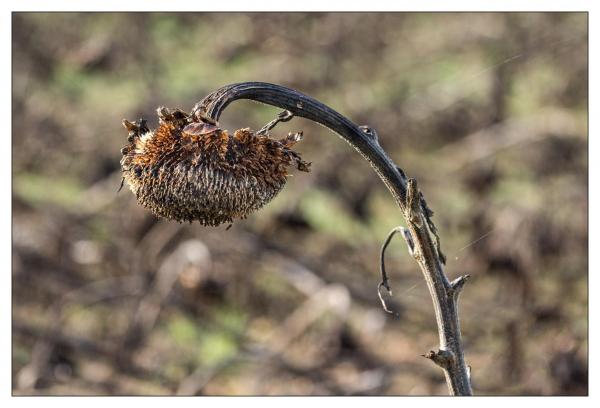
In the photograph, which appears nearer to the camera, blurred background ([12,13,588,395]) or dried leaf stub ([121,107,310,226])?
dried leaf stub ([121,107,310,226])

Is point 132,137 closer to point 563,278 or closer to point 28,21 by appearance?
point 563,278

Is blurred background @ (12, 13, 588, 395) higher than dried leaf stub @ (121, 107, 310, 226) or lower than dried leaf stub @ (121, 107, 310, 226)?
higher

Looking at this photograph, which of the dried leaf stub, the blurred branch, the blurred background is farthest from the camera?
the blurred branch

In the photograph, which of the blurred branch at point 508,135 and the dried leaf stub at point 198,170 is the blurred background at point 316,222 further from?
the dried leaf stub at point 198,170

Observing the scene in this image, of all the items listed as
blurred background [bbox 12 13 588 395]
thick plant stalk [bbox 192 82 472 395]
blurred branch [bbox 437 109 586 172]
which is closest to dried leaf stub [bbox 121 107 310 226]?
thick plant stalk [bbox 192 82 472 395]

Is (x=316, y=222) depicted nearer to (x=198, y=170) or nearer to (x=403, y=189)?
(x=403, y=189)

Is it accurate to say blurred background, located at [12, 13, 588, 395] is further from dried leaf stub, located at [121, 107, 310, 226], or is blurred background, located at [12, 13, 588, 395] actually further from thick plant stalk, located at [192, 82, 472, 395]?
dried leaf stub, located at [121, 107, 310, 226]

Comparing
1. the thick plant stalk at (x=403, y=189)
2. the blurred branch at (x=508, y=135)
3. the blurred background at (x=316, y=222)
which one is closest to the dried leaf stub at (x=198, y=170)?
the thick plant stalk at (x=403, y=189)
